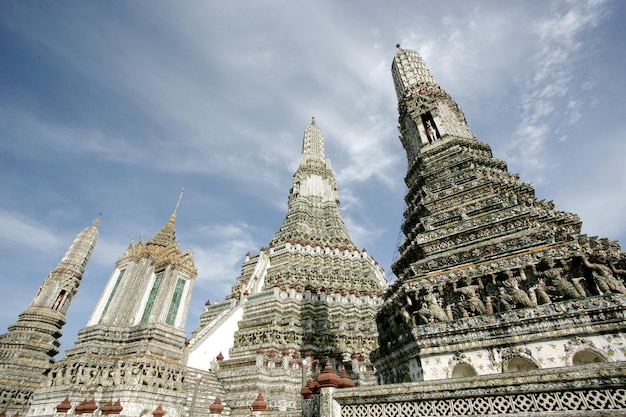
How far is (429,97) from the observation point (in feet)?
55.8

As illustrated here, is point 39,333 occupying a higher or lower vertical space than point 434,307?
higher

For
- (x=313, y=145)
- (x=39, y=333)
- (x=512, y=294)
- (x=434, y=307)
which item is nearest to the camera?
(x=512, y=294)

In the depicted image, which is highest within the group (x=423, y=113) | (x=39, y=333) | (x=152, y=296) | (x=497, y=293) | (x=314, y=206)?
(x=314, y=206)

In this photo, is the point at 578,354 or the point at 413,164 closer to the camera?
the point at 578,354

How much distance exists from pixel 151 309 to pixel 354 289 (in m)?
12.8

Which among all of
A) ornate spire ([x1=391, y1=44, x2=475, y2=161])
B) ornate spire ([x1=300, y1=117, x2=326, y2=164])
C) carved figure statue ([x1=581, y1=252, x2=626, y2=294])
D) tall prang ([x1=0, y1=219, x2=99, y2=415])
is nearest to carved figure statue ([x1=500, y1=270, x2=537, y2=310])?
carved figure statue ([x1=581, y1=252, x2=626, y2=294])

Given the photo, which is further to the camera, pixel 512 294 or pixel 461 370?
pixel 512 294

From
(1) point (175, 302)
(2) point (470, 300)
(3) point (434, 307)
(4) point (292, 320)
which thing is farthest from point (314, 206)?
(2) point (470, 300)

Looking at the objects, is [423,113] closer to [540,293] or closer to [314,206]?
[540,293]

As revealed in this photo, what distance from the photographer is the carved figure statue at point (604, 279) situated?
6.16 m

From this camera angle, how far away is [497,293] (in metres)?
7.35

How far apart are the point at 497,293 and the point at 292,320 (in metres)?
13.4

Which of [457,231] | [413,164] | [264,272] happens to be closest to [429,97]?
[413,164]

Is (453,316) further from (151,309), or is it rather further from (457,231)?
(151,309)
